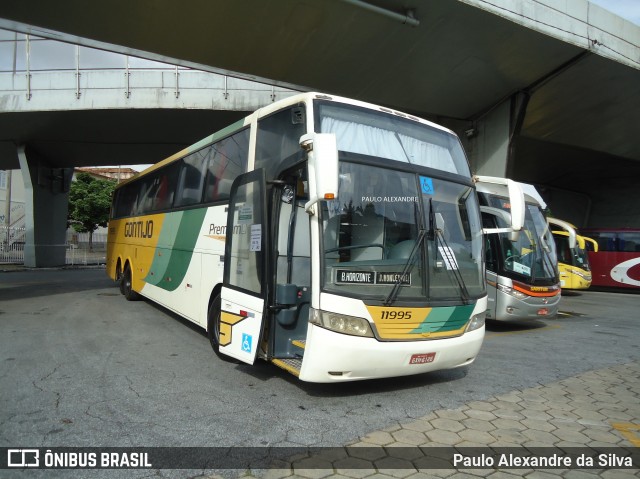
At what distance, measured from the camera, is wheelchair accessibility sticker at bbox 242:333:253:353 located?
4965 millimetres

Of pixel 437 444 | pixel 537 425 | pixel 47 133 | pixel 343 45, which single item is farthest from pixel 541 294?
pixel 47 133

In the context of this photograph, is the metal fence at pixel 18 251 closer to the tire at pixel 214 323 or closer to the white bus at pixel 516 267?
the tire at pixel 214 323

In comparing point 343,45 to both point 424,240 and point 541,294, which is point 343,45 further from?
point 424,240

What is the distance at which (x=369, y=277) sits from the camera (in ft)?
14.6

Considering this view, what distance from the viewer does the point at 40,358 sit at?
19.8 feet

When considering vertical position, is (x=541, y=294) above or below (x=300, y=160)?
below

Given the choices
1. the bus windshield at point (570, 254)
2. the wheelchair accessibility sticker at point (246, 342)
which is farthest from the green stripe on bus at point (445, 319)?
the bus windshield at point (570, 254)

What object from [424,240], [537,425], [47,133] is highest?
[47,133]

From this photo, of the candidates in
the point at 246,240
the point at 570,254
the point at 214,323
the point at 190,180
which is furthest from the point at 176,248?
the point at 570,254

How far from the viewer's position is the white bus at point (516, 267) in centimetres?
937

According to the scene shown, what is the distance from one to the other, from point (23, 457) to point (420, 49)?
13.2 metres

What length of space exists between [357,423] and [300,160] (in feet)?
8.84

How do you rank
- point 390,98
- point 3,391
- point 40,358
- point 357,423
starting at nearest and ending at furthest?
point 357,423 → point 3,391 → point 40,358 → point 390,98

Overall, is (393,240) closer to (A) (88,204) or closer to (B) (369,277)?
(B) (369,277)
